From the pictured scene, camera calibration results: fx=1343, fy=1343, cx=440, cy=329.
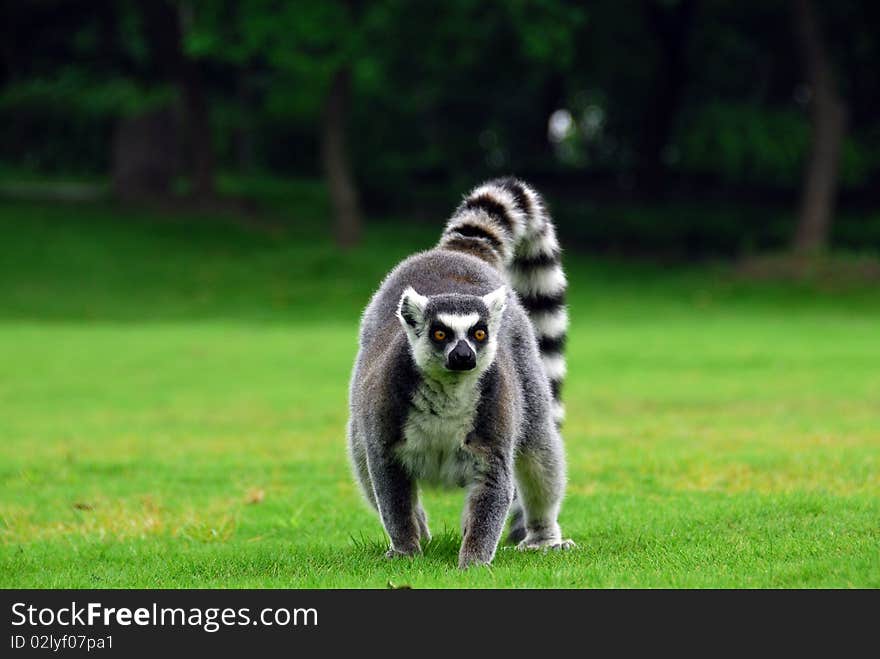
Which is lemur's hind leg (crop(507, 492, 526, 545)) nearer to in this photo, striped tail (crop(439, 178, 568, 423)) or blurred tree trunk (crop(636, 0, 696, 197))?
striped tail (crop(439, 178, 568, 423))

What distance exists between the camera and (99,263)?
42.8 meters

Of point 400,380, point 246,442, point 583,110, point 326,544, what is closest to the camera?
point 400,380

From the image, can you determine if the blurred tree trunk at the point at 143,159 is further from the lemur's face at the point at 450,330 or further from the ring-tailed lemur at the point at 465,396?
the lemur's face at the point at 450,330

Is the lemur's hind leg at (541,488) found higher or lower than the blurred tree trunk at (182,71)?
lower

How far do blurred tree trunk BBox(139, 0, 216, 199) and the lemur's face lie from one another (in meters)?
40.7

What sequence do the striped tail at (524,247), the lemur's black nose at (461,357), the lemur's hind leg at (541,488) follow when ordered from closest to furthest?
the lemur's black nose at (461,357) < the lemur's hind leg at (541,488) < the striped tail at (524,247)

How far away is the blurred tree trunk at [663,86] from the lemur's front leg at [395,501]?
40.9m

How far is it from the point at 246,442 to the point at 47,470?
2.82 meters

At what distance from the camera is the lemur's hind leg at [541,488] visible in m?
9.19

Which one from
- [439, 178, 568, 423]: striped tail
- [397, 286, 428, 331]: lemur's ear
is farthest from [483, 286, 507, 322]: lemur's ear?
[439, 178, 568, 423]: striped tail

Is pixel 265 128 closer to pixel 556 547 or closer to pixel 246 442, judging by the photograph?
pixel 246 442

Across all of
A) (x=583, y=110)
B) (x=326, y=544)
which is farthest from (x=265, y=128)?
(x=326, y=544)

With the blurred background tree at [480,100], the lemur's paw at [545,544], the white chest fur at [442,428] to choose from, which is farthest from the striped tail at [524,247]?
the blurred background tree at [480,100]

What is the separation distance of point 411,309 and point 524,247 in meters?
2.50
